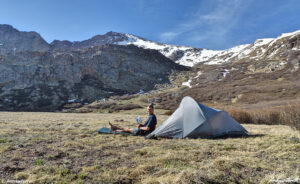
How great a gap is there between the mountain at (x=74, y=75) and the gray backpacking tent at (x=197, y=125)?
155 ft

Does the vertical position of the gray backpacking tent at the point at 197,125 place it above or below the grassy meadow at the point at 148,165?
above

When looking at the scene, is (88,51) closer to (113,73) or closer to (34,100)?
(113,73)

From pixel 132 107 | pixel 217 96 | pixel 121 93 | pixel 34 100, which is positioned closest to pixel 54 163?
pixel 132 107

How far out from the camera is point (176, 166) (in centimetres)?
445

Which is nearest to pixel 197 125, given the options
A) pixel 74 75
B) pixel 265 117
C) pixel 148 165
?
pixel 148 165

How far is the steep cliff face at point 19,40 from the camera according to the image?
14600cm

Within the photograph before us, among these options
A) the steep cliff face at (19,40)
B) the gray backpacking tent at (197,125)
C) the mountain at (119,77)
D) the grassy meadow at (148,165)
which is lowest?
the grassy meadow at (148,165)

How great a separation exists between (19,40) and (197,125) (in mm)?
186177

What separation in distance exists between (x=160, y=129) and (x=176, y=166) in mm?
4008

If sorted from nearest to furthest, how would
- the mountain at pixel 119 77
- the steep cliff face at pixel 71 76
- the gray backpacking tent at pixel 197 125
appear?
the gray backpacking tent at pixel 197 125 → the mountain at pixel 119 77 → the steep cliff face at pixel 71 76

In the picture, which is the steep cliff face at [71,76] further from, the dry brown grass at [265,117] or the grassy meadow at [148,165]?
the grassy meadow at [148,165]

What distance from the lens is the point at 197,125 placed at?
8148 millimetres

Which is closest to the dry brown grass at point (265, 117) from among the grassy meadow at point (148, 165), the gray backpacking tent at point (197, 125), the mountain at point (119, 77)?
the gray backpacking tent at point (197, 125)

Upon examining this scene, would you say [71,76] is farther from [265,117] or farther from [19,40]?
[19,40]
